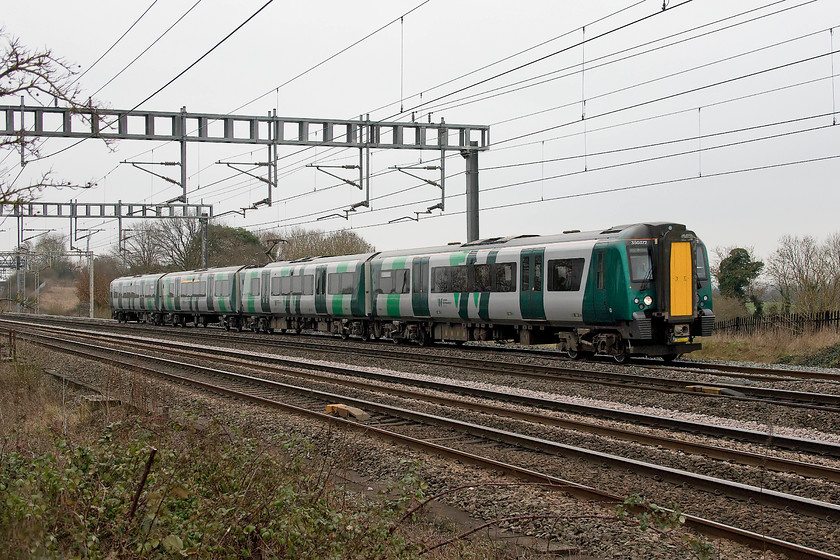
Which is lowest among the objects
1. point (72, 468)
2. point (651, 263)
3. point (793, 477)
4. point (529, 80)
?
point (793, 477)

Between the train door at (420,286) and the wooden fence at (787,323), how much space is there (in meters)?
11.0

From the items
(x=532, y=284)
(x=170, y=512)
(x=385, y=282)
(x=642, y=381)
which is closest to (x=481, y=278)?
(x=532, y=284)

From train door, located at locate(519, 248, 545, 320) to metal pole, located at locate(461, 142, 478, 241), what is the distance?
669 cm

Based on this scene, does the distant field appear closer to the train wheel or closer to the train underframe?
the train underframe

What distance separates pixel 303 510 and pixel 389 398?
8.21 metres

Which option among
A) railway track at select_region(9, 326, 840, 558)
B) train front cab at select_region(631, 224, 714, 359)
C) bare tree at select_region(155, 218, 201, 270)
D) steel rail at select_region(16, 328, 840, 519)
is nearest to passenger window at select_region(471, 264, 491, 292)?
train front cab at select_region(631, 224, 714, 359)

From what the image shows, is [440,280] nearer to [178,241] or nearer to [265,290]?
[265,290]

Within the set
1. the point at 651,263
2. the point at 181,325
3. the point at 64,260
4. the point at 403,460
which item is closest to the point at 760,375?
the point at 651,263

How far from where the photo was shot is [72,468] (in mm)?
5395

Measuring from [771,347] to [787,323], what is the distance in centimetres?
440

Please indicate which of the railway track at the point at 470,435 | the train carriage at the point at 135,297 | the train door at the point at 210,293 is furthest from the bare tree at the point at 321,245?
the railway track at the point at 470,435

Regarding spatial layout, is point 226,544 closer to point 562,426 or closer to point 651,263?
point 562,426

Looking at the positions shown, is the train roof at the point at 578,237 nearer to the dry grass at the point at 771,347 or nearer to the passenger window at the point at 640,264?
the passenger window at the point at 640,264

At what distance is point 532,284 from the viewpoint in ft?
63.1
